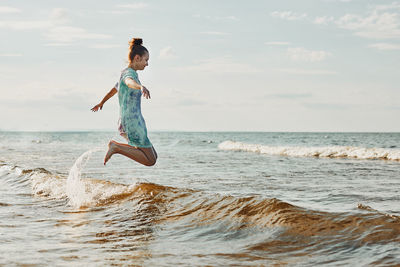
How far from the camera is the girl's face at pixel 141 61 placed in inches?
244

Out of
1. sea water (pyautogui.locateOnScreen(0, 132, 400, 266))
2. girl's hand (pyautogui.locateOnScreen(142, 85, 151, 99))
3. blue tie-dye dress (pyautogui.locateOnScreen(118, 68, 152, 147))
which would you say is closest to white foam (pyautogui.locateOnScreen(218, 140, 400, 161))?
sea water (pyautogui.locateOnScreen(0, 132, 400, 266))

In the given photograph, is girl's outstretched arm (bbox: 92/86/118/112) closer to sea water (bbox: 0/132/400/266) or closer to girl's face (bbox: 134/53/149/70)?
girl's face (bbox: 134/53/149/70)

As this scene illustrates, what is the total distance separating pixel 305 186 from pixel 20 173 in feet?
25.7

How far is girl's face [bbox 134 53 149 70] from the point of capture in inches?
244

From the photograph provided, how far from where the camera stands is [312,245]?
15.0 feet

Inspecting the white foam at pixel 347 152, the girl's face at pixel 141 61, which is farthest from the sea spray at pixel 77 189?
the white foam at pixel 347 152

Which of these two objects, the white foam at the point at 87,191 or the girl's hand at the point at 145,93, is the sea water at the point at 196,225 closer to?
the white foam at the point at 87,191

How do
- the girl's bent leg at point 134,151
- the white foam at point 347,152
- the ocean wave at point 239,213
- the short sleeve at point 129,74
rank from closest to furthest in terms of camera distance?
the ocean wave at point 239,213 < the short sleeve at point 129,74 < the girl's bent leg at point 134,151 < the white foam at point 347,152

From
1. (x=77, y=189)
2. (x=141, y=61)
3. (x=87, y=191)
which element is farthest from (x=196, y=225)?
(x=87, y=191)

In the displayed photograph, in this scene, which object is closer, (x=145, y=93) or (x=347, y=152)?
(x=145, y=93)

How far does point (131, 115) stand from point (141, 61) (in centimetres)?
79

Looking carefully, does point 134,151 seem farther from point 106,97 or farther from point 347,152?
point 347,152

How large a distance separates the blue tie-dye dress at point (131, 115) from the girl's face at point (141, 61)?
127mm

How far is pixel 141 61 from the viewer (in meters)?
6.22
